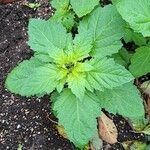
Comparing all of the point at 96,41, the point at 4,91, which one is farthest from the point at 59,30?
the point at 4,91

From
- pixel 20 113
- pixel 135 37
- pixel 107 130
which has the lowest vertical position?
pixel 107 130

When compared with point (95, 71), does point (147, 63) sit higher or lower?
lower

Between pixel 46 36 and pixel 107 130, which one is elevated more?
pixel 46 36

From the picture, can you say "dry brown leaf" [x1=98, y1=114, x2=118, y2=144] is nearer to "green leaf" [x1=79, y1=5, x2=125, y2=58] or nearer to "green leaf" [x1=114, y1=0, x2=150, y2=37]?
"green leaf" [x1=79, y1=5, x2=125, y2=58]

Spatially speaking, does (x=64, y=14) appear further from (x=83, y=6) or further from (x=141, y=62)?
(x=141, y=62)

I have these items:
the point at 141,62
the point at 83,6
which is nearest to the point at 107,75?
the point at 141,62

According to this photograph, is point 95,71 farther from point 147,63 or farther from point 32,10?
point 32,10

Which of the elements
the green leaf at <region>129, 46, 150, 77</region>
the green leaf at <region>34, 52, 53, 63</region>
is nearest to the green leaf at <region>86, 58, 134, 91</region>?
the green leaf at <region>34, 52, 53, 63</region>
